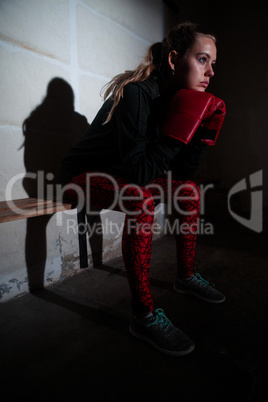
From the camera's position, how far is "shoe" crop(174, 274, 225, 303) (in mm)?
1269

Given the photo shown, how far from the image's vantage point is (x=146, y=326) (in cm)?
99

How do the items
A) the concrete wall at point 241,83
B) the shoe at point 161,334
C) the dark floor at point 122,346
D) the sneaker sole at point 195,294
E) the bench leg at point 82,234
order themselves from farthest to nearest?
the concrete wall at point 241,83 < the bench leg at point 82,234 < the sneaker sole at point 195,294 < the shoe at point 161,334 < the dark floor at point 122,346

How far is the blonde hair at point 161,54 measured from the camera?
3.76 ft

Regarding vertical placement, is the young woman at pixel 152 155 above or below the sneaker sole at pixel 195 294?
above

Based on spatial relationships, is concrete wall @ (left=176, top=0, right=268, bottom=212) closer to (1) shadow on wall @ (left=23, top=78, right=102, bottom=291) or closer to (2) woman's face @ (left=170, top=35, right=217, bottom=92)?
(2) woman's face @ (left=170, top=35, right=217, bottom=92)

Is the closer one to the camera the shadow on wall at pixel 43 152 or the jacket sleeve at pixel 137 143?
the jacket sleeve at pixel 137 143

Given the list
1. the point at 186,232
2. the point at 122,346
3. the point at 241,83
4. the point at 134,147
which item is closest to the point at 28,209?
the point at 134,147

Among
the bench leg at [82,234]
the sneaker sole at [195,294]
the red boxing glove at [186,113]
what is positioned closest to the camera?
the red boxing glove at [186,113]

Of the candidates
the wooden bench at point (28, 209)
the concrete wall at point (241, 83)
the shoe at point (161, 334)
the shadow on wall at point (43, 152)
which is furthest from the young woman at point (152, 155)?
the concrete wall at point (241, 83)

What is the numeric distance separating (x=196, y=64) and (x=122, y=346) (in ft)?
4.24

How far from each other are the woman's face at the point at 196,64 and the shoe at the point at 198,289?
995 millimetres

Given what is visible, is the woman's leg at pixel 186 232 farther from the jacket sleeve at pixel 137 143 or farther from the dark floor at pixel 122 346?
the jacket sleeve at pixel 137 143

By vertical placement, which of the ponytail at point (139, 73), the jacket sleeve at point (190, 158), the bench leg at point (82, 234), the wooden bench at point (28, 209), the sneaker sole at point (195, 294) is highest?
the ponytail at point (139, 73)

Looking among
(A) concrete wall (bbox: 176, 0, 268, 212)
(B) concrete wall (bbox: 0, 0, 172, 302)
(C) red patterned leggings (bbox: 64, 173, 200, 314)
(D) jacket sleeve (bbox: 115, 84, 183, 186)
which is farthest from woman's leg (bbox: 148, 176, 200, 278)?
(A) concrete wall (bbox: 176, 0, 268, 212)
